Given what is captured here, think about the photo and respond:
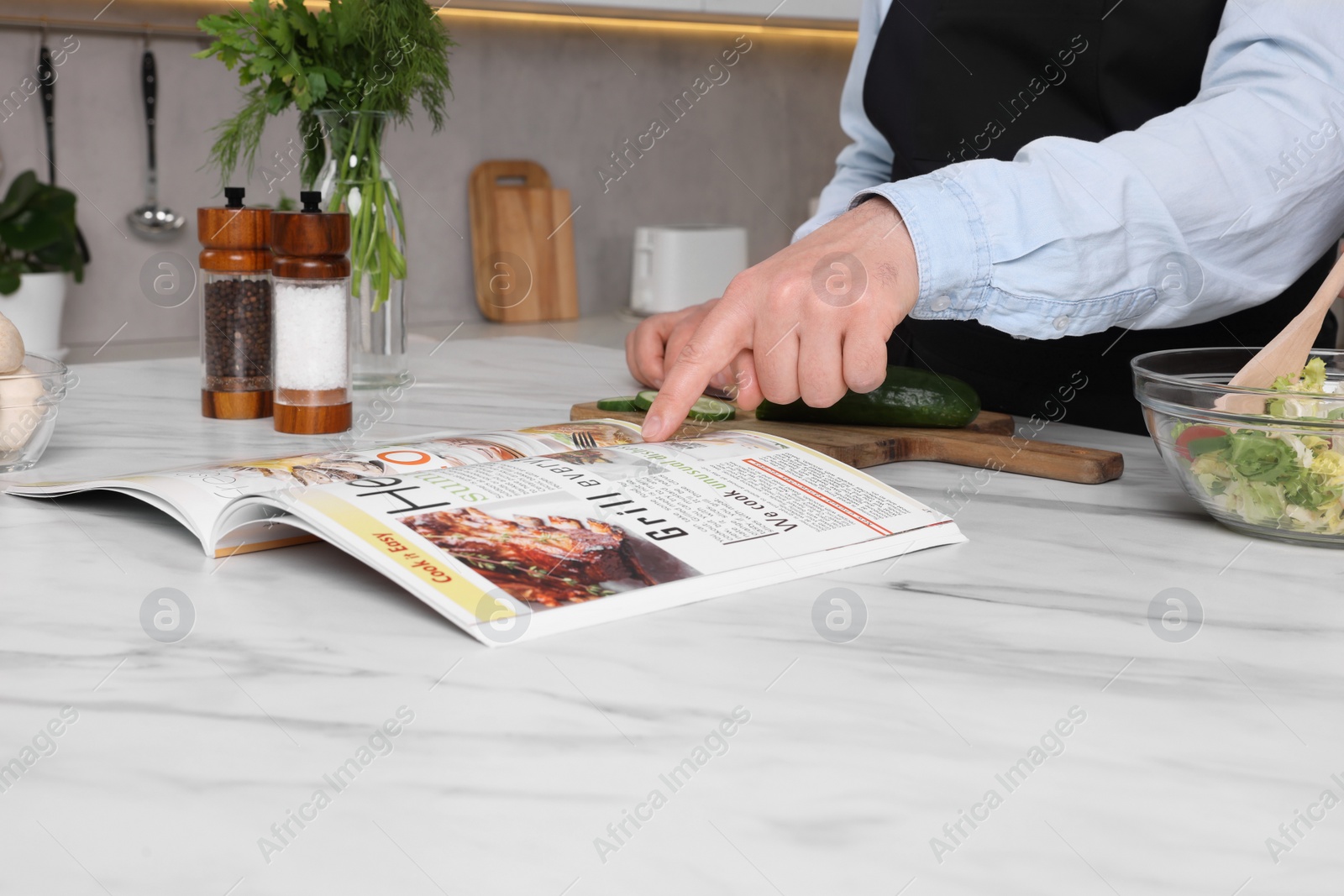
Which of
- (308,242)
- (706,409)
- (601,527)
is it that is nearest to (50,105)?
(308,242)

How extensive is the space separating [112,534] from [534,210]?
5.98 ft

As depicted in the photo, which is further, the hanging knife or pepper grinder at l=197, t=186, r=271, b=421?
the hanging knife

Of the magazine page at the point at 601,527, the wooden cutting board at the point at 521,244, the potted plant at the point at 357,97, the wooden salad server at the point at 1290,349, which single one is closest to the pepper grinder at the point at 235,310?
the potted plant at the point at 357,97

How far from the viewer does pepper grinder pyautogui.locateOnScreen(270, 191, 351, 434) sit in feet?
3.39

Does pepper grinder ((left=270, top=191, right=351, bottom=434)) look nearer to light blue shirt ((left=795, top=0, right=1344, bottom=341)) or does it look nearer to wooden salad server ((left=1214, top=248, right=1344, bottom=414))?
light blue shirt ((left=795, top=0, right=1344, bottom=341))

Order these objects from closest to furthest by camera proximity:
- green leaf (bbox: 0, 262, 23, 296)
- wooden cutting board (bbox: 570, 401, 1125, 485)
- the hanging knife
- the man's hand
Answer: the man's hand
wooden cutting board (bbox: 570, 401, 1125, 485)
green leaf (bbox: 0, 262, 23, 296)
the hanging knife

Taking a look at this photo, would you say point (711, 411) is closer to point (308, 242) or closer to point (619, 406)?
point (619, 406)

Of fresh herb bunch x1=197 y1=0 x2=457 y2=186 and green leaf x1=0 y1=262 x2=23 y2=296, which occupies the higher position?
fresh herb bunch x1=197 y1=0 x2=457 y2=186

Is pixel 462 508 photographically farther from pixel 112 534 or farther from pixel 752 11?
pixel 752 11

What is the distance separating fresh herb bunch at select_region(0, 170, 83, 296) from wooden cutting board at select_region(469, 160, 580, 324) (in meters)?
0.77

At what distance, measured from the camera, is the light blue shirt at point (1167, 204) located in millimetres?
881

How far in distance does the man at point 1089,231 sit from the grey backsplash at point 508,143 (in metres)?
1.27

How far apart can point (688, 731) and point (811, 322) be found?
40cm

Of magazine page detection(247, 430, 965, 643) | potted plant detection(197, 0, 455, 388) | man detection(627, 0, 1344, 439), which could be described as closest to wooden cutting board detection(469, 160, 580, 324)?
potted plant detection(197, 0, 455, 388)
